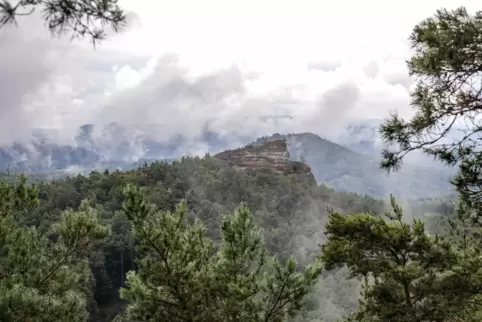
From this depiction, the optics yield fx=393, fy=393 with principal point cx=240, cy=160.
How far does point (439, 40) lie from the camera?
3.97 meters

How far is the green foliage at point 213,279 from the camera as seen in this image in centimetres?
593

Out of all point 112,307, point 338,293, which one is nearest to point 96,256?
point 112,307

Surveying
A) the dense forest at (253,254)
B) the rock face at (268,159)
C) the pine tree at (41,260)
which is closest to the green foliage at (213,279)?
the dense forest at (253,254)

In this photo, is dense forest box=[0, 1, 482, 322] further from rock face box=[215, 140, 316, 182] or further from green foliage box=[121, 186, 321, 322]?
Answer: rock face box=[215, 140, 316, 182]

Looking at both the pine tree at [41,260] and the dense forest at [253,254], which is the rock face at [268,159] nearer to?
the dense forest at [253,254]

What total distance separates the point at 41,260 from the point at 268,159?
8968cm

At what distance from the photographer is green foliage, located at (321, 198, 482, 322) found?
7.74 m

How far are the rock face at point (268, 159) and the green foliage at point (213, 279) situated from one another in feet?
273

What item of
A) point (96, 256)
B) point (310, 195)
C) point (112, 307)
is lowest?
point (112, 307)

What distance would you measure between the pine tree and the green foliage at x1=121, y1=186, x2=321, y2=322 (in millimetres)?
988

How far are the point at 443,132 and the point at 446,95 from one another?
42 cm

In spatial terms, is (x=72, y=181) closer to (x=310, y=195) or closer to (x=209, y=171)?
(x=209, y=171)

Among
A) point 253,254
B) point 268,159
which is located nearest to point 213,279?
point 253,254

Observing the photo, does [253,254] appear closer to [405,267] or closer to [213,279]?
[213,279]
